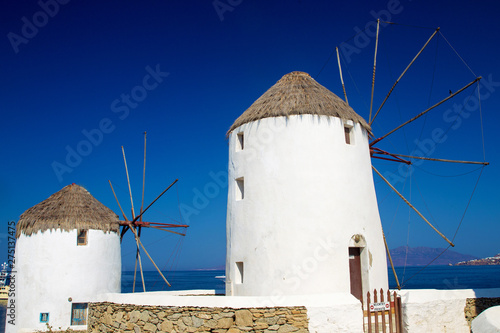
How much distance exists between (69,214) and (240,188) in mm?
8517

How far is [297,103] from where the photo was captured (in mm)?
13516

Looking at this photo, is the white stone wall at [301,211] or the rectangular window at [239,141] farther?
the rectangular window at [239,141]

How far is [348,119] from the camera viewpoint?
13656 mm

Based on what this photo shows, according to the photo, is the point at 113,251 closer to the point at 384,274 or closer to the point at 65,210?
the point at 65,210

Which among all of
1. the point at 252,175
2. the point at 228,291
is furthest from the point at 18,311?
the point at 252,175

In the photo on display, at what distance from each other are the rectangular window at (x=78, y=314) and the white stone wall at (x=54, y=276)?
176mm

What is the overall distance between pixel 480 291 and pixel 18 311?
1698cm

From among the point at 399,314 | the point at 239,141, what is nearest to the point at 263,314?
the point at 399,314

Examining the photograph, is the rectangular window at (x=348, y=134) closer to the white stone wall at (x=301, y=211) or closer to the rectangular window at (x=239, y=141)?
the white stone wall at (x=301, y=211)

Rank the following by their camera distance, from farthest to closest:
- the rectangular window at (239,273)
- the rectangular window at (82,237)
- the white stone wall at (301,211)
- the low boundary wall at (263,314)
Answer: the rectangular window at (82,237) < the rectangular window at (239,273) < the white stone wall at (301,211) < the low boundary wall at (263,314)

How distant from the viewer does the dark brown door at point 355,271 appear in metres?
12.9

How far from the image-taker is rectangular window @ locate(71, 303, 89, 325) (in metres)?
17.6

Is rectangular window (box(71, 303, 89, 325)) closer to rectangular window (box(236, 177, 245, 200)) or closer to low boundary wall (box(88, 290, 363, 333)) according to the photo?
low boundary wall (box(88, 290, 363, 333))

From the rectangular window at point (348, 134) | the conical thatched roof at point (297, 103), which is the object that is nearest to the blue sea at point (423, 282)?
the rectangular window at point (348, 134)
